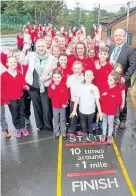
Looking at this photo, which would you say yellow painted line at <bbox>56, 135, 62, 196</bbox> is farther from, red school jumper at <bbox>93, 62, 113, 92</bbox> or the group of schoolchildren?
red school jumper at <bbox>93, 62, 113, 92</bbox>

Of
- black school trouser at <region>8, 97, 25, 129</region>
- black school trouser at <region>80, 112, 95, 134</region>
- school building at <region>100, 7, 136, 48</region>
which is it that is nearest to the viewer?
black school trouser at <region>80, 112, 95, 134</region>

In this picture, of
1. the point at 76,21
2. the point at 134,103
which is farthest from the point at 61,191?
the point at 76,21

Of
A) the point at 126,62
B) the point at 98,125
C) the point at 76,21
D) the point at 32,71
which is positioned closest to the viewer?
the point at 32,71

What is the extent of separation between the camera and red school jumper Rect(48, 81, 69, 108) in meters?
5.43

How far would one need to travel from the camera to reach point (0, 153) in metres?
5.51

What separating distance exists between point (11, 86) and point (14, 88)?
7 cm

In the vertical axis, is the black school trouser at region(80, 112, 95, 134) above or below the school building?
below

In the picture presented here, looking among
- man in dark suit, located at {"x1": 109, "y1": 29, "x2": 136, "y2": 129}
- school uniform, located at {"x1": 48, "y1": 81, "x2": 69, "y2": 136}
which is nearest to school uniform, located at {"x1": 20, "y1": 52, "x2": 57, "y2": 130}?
school uniform, located at {"x1": 48, "y1": 81, "x2": 69, "y2": 136}

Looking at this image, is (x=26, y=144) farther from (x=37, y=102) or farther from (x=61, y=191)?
(x=61, y=191)

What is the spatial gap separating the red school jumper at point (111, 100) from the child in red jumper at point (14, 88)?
162cm

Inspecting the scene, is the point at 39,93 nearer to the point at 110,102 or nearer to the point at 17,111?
the point at 17,111

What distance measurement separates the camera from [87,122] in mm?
5750

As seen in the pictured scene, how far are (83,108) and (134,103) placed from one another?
3.20 meters

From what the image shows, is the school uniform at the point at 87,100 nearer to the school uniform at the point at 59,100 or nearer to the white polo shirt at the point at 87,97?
the white polo shirt at the point at 87,97
